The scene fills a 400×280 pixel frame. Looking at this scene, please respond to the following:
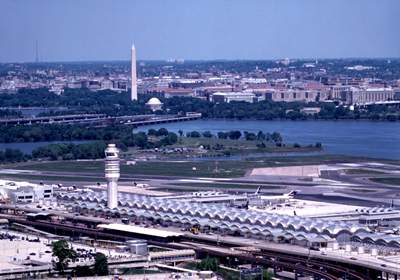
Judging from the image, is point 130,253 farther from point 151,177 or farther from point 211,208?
point 151,177

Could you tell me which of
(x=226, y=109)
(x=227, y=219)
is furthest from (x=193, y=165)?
(x=226, y=109)

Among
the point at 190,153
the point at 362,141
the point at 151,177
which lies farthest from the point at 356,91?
the point at 151,177

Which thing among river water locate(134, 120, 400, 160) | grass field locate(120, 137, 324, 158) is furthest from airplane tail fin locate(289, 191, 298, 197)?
grass field locate(120, 137, 324, 158)

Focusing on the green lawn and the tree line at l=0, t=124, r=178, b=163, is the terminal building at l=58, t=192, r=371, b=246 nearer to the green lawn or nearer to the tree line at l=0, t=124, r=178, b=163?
the green lawn

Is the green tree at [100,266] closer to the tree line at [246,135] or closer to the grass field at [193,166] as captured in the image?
the grass field at [193,166]

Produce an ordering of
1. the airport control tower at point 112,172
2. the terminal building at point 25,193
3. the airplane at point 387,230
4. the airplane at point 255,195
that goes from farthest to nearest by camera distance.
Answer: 1. the airplane at point 255,195
2. the terminal building at point 25,193
3. the airport control tower at point 112,172
4. the airplane at point 387,230

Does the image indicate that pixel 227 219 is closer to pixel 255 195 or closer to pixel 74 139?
pixel 255 195

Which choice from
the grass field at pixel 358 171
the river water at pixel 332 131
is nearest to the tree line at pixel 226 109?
the river water at pixel 332 131
